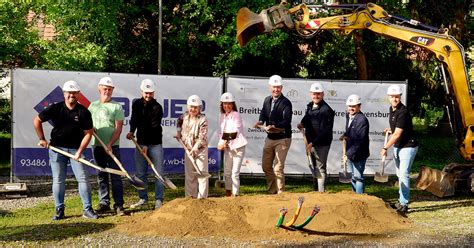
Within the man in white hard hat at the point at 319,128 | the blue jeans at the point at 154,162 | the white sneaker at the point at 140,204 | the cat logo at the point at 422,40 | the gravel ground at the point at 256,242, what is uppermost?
the cat logo at the point at 422,40

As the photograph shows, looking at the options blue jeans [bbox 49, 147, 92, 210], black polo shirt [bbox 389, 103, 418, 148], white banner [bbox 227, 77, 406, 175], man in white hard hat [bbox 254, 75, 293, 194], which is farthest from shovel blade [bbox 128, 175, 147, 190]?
black polo shirt [bbox 389, 103, 418, 148]

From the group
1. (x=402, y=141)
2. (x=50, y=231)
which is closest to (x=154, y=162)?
(x=50, y=231)

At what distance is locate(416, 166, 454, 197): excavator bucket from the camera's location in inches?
439

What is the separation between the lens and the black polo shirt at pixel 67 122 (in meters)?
8.45

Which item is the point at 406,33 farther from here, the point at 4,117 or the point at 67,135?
the point at 4,117

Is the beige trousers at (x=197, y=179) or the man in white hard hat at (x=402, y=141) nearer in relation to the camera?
the man in white hard hat at (x=402, y=141)

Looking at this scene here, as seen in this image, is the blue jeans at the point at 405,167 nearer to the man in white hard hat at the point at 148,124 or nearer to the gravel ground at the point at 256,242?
the gravel ground at the point at 256,242

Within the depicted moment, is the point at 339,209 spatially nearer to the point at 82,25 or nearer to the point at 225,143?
the point at 225,143

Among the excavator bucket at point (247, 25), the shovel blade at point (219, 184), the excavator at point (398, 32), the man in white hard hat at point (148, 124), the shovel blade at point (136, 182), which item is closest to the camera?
the shovel blade at point (136, 182)

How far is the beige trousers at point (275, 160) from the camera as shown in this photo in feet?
33.0

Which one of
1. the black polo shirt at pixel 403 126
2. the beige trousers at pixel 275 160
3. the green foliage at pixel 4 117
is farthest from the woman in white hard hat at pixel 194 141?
the green foliage at pixel 4 117

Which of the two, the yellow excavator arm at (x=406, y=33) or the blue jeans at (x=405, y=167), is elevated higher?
the yellow excavator arm at (x=406, y=33)

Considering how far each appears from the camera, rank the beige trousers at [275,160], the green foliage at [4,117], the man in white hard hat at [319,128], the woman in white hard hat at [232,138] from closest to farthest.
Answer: the woman in white hard hat at [232,138]
the man in white hard hat at [319,128]
the beige trousers at [275,160]
the green foliage at [4,117]

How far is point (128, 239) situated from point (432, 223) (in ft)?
14.1
